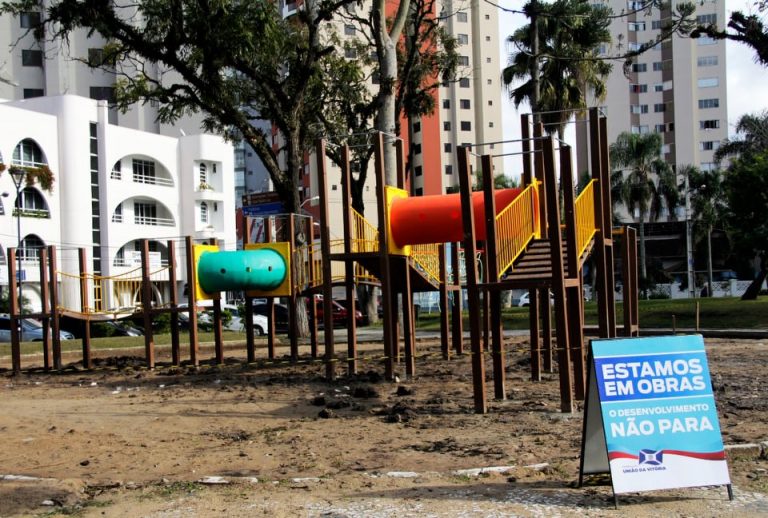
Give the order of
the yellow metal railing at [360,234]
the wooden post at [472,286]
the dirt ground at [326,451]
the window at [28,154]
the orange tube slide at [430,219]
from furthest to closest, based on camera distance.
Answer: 1. the window at [28,154]
2. the yellow metal railing at [360,234]
3. the orange tube slide at [430,219]
4. the wooden post at [472,286]
5. the dirt ground at [326,451]

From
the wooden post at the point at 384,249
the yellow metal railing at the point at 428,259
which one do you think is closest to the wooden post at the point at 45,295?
the yellow metal railing at the point at 428,259

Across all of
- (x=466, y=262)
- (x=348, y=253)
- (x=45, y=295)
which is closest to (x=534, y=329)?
(x=466, y=262)

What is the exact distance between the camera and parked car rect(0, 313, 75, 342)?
32688mm

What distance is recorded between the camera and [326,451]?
8.81 meters

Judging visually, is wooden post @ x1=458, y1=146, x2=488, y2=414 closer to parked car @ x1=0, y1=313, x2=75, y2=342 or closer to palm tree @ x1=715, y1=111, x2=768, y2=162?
parked car @ x1=0, y1=313, x2=75, y2=342

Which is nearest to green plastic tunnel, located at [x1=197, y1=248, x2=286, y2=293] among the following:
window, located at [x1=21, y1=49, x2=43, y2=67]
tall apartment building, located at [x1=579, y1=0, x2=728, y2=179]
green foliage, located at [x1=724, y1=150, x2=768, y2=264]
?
green foliage, located at [x1=724, y1=150, x2=768, y2=264]

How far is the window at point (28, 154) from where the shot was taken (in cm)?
4844

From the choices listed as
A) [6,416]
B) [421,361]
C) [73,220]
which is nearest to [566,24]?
[421,361]

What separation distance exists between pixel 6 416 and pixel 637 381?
891 centimetres

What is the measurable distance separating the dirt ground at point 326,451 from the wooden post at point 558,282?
1.10 ft

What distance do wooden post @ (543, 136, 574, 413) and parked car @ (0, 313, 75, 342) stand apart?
2689 centimetres

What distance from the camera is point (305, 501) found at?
6.79m

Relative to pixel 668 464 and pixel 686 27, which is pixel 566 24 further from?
pixel 668 464

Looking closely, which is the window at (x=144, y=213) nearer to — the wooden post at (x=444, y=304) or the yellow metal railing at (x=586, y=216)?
the wooden post at (x=444, y=304)
